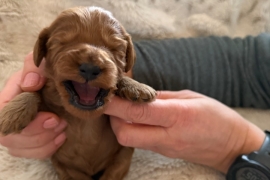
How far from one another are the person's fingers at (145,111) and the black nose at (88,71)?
0.68 ft

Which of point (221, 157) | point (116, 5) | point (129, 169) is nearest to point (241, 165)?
point (221, 157)

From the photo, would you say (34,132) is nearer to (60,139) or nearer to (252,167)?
(60,139)

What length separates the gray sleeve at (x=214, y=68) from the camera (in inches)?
68.4

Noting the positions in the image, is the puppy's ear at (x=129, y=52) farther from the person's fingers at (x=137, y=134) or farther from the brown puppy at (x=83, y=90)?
the person's fingers at (x=137, y=134)

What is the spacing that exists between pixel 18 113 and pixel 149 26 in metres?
0.92

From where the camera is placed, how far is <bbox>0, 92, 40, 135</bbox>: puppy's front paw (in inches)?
47.2

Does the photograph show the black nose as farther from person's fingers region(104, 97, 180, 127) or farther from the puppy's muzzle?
person's fingers region(104, 97, 180, 127)

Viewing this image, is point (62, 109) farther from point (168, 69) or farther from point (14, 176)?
point (168, 69)

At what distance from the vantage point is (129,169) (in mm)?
1466

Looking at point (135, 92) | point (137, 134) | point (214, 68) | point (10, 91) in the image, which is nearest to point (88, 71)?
point (135, 92)

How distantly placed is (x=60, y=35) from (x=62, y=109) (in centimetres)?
31

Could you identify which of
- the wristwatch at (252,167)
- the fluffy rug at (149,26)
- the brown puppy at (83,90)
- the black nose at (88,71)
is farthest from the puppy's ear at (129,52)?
the wristwatch at (252,167)

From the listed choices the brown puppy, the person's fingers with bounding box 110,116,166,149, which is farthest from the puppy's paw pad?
the person's fingers with bounding box 110,116,166,149

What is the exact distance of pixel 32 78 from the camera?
136 cm
